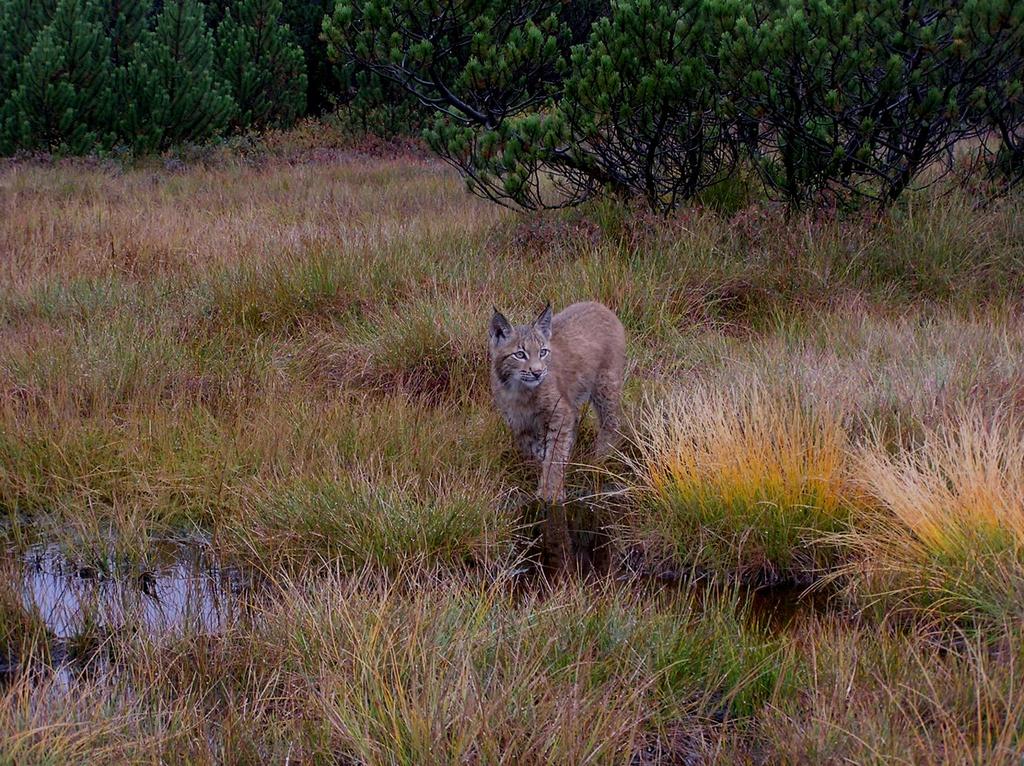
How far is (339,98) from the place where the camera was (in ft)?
76.1

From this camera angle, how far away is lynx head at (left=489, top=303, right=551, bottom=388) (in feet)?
20.4

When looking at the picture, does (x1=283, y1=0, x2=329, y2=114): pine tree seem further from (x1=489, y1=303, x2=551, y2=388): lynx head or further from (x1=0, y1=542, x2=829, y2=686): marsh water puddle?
(x1=0, y1=542, x2=829, y2=686): marsh water puddle

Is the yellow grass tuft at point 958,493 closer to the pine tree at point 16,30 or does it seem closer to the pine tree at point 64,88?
the pine tree at point 64,88

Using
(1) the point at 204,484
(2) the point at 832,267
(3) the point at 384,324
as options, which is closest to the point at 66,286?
(3) the point at 384,324

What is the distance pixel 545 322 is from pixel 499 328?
0.27 meters

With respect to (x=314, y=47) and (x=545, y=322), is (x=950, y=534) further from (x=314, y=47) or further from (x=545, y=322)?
(x=314, y=47)

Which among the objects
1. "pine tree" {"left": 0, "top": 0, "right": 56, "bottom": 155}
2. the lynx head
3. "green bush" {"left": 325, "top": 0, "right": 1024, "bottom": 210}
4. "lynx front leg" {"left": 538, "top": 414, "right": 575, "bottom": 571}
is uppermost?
"pine tree" {"left": 0, "top": 0, "right": 56, "bottom": 155}

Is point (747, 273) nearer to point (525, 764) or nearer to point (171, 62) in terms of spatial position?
point (525, 764)

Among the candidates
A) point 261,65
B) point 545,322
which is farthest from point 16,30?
point 545,322

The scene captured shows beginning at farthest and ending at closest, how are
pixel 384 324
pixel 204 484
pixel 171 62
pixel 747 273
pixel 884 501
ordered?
pixel 171 62 → pixel 747 273 → pixel 384 324 → pixel 204 484 → pixel 884 501

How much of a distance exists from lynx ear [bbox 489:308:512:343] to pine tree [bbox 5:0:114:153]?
12761mm

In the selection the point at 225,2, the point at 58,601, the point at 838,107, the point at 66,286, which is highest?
the point at 225,2

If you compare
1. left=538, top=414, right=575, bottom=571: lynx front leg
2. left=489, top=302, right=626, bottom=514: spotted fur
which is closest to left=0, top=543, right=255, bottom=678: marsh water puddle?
left=538, top=414, right=575, bottom=571: lynx front leg

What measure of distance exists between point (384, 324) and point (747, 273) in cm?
296
